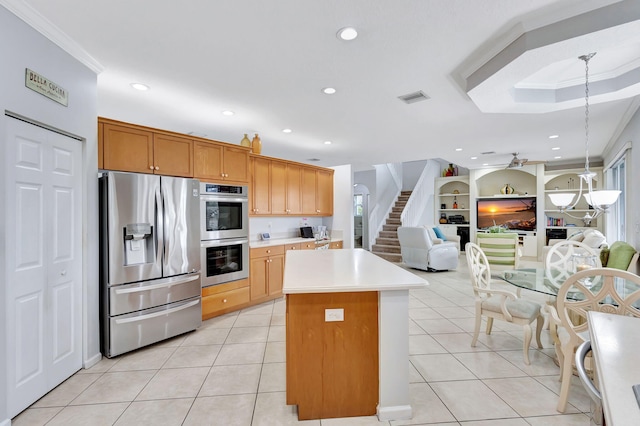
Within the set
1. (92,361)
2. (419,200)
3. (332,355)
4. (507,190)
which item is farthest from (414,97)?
(507,190)

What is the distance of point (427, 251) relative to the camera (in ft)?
20.1

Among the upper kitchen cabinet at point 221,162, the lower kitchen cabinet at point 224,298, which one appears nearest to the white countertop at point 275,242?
the lower kitchen cabinet at point 224,298

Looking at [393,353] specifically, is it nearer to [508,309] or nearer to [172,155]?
[508,309]

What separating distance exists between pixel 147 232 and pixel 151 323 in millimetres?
899

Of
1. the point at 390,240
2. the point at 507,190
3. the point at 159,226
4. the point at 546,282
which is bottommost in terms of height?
the point at 390,240

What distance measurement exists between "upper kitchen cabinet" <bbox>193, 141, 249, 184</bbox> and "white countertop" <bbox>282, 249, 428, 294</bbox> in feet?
5.49

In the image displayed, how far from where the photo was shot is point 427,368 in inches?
95.5

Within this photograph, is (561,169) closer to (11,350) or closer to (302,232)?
(302,232)

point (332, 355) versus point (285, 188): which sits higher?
point (285, 188)

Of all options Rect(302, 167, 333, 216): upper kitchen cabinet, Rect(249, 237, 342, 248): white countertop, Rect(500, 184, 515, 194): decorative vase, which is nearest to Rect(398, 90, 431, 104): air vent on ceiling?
Rect(302, 167, 333, 216): upper kitchen cabinet

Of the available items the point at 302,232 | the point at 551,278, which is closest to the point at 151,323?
the point at 302,232

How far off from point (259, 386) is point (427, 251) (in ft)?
15.9

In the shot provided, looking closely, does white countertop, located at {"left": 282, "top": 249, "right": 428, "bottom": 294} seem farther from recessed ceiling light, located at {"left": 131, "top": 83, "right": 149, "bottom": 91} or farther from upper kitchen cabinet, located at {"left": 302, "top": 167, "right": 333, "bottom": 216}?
upper kitchen cabinet, located at {"left": 302, "top": 167, "right": 333, "bottom": 216}

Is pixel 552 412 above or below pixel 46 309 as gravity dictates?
below
